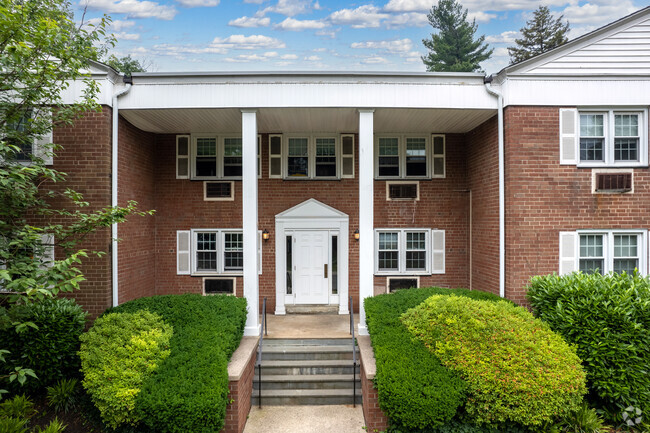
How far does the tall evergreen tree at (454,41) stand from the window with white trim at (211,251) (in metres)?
23.1

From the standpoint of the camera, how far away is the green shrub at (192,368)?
466 cm

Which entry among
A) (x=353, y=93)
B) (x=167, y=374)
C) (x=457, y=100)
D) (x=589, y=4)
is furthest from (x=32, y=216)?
(x=589, y=4)

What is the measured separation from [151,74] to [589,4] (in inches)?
1153

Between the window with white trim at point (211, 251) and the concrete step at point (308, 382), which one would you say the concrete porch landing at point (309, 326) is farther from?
the window with white trim at point (211, 251)

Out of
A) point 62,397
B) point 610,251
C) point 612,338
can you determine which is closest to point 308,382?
point 62,397

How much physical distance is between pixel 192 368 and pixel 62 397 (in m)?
2.56

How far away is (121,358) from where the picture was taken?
17.5 feet

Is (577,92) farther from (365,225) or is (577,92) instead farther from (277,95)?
(277,95)

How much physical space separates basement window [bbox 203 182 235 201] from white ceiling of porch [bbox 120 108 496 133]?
57.4 inches

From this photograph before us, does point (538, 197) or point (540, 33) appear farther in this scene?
point (540, 33)

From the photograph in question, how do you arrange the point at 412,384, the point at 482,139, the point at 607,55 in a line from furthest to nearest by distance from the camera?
1. the point at 482,139
2. the point at 607,55
3. the point at 412,384

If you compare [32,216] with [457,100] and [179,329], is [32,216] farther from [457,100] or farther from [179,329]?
[457,100]

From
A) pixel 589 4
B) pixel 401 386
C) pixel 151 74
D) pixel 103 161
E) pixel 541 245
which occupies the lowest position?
pixel 401 386

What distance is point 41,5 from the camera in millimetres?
5434
